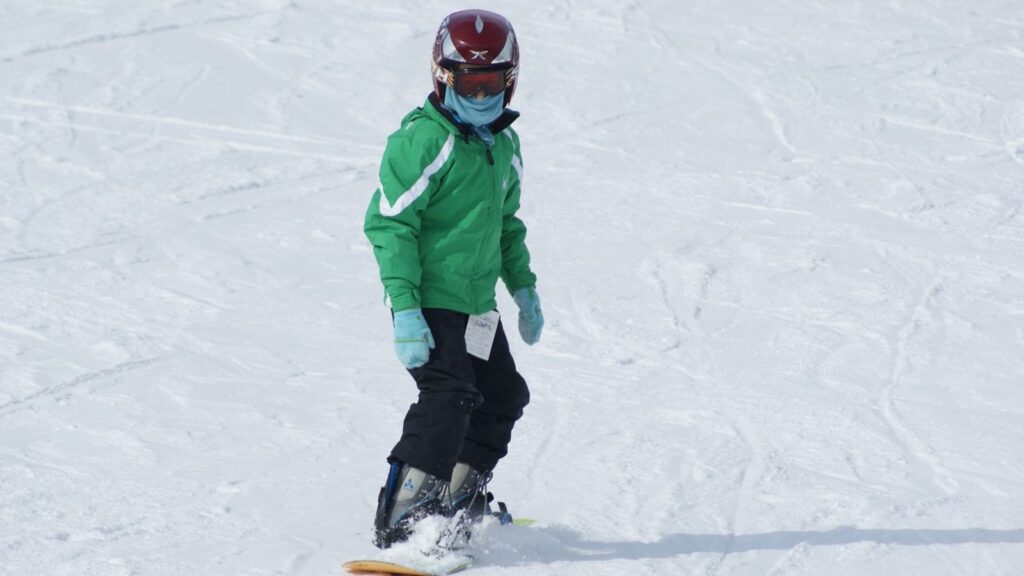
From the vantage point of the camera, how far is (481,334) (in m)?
4.08

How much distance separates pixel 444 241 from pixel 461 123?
35 centimetres

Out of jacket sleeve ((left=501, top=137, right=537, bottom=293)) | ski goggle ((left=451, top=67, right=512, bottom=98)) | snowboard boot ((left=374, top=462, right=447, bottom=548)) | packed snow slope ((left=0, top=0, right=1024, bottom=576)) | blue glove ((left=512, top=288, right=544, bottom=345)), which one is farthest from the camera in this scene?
packed snow slope ((left=0, top=0, right=1024, bottom=576))

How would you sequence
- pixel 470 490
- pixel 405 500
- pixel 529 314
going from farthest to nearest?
1. pixel 529 314
2. pixel 470 490
3. pixel 405 500

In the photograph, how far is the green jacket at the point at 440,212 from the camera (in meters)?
3.86

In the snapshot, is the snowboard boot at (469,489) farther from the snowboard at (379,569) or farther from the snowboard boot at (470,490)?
the snowboard at (379,569)

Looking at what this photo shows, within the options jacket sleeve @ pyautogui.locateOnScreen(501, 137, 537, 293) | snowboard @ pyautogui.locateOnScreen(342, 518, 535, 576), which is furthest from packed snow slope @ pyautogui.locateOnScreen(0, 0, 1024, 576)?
jacket sleeve @ pyautogui.locateOnScreen(501, 137, 537, 293)

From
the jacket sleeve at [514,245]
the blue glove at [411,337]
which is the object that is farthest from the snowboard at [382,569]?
the jacket sleeve at [514,245]

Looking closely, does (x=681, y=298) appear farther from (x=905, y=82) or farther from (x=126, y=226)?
(x=905, y=82)

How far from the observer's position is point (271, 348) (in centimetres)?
638

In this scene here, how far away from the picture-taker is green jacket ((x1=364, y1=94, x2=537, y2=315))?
12.7ft

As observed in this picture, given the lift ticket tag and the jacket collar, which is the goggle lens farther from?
the lift ticket tag

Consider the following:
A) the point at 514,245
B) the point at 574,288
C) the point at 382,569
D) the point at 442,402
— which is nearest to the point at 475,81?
the point at 514,245

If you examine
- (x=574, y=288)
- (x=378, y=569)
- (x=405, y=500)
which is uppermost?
(x=405, y=500)

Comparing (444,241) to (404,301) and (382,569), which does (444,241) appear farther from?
(382,569)
